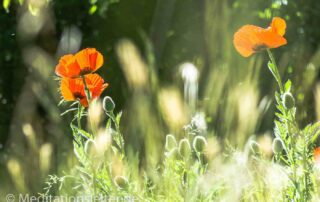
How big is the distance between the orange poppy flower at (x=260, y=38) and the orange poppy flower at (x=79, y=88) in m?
0.36

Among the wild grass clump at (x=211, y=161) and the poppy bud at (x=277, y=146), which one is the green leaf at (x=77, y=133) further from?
the poppy bud at (x=277, y=146)

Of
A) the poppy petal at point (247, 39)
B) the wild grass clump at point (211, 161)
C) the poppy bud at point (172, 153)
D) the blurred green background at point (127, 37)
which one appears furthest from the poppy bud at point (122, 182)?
the blurred green background at point (127, 37)

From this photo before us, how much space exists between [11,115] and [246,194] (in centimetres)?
384

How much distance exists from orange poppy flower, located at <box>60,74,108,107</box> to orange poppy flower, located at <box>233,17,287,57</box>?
358 mm

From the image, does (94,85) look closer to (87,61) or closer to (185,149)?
(87,61)

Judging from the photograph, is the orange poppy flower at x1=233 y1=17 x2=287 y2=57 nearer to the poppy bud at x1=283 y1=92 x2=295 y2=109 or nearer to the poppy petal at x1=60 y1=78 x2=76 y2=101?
the poppy bud at x1=283 y1=92 x2=295 y2=109

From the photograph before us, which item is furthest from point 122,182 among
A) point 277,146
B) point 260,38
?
point 260,38

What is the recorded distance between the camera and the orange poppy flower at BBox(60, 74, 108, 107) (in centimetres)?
194

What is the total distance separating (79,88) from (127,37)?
3.77 metres

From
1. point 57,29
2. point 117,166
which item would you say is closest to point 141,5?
point 57,29

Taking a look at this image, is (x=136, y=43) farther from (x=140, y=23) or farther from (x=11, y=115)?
(x=11, y=115)

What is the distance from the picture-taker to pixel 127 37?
570cm

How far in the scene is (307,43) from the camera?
532 cm

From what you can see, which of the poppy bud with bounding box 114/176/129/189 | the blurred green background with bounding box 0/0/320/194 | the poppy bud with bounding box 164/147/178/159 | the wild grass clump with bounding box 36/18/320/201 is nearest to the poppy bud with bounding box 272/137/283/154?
the wild grass clump with bounding box 36/18/320/201
